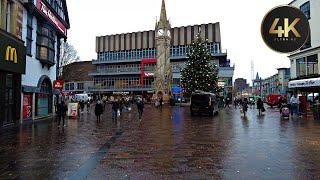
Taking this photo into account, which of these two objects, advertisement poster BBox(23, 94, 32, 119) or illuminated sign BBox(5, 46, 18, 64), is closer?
illuminated sign BBox(5, 46, 18, 64)

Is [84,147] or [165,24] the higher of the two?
[165,24]

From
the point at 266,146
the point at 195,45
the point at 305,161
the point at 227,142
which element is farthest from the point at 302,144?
the point at 195,45

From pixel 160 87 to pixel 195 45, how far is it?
29745 millimetres

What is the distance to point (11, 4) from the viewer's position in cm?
2097

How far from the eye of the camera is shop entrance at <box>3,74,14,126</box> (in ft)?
66.6

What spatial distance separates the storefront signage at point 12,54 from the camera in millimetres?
18250

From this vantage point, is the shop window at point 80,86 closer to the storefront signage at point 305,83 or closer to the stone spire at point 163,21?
the stone spire at point 163,21

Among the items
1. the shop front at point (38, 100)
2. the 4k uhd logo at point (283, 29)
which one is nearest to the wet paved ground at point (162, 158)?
the 4k uhd logo at point (283, 29)

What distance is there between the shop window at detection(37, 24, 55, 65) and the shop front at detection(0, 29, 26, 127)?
4691 mm

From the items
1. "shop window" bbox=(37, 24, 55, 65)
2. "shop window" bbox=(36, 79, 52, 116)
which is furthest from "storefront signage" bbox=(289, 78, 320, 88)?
"shop window" bbox=(36, 79, 52, 116)

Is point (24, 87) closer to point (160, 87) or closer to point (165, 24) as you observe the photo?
point (160, 87)

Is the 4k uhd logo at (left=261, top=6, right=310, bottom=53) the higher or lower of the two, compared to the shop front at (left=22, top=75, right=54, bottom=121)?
higher

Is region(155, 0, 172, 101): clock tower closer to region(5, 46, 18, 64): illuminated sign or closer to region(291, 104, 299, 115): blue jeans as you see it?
region(291, 104, 299, 115): blue jeans

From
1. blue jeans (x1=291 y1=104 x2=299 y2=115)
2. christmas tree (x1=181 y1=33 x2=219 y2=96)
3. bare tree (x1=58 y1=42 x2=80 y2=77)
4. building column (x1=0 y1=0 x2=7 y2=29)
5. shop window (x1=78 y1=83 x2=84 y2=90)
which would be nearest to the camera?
building column (x1=0 y1=0 x2=7 y2=29)
